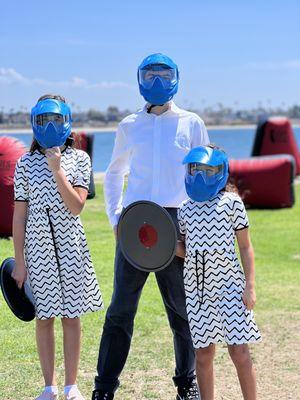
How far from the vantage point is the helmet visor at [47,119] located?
3945mm

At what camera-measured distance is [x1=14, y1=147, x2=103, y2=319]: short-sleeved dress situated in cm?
404

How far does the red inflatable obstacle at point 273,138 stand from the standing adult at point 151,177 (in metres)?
15.9

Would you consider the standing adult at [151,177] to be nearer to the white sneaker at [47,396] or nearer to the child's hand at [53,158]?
the white sneaker at [47,396]

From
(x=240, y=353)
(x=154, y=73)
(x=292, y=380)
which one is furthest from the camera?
(x=292, y=380)

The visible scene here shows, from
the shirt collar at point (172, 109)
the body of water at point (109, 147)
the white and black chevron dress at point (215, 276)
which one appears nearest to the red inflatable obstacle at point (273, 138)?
the body of water at point (109, 147)

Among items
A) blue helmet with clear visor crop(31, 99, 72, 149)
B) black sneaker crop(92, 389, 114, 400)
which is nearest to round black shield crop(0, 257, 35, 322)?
black sneaker crop(92, 389, 114, 400)

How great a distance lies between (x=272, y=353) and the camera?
5.43 m

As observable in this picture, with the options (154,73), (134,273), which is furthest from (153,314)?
(154,73)

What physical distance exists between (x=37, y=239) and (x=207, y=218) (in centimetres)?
94

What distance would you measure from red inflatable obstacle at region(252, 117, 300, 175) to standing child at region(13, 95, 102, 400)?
15999 millimetres

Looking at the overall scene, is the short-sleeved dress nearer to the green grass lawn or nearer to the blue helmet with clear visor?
the blue helmet with clear visor

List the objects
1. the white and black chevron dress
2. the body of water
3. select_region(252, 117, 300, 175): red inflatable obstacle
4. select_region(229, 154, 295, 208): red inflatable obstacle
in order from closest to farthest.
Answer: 1. the white and black chevron dress
2. select_region(229, 154, 295, 208): red inflatable obstacle
3. select_region(252, 117, 300, 175): red inflatable obstacle
4. the body of water

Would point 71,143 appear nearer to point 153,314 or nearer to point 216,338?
point 216,338

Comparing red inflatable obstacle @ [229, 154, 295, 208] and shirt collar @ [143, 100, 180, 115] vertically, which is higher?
shirt collar @ [143, 100, 180, 115]
